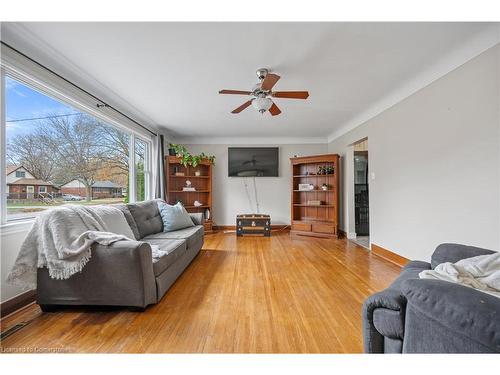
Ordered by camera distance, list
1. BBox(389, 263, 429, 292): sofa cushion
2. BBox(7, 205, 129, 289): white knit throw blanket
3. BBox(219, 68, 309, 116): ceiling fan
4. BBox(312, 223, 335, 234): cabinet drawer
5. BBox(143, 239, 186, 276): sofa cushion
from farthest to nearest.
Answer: BBox(312, 223, 335, 234): cabinet drawer, BBox(219, 68, 309, 116): ceiling fan, BBox(143, 239, 186, 276): sofa cushion, BBox(7, 205, 129, 289): white knit throw blanket, BBox(389, 263, 429, 292): sofa cushion

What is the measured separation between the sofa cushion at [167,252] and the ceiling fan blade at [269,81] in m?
2.03

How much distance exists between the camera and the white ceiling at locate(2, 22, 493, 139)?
180cm

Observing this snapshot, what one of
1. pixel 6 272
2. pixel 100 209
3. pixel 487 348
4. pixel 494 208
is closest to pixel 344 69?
pixel 494 208

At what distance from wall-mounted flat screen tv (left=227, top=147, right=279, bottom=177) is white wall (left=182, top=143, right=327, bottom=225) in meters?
0.17

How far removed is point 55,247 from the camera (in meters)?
1.79

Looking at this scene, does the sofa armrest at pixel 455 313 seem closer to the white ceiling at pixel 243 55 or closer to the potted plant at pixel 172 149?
the white ceiling at pixel 243 55

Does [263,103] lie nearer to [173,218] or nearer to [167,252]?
[167,252]

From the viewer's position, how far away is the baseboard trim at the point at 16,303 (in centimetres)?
180

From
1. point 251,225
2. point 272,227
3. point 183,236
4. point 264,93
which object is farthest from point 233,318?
point 272,227

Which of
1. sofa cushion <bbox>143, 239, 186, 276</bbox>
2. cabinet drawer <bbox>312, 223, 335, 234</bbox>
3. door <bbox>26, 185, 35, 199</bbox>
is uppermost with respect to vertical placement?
door <bbox>26, 185, 35, 199</bbox>

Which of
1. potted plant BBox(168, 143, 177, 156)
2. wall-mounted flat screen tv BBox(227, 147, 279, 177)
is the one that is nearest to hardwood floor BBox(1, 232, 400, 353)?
wall-mounted flat screen tv BBox(227, 147, 279, 177)

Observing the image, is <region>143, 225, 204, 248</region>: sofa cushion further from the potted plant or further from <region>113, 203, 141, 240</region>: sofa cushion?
the potted plant
